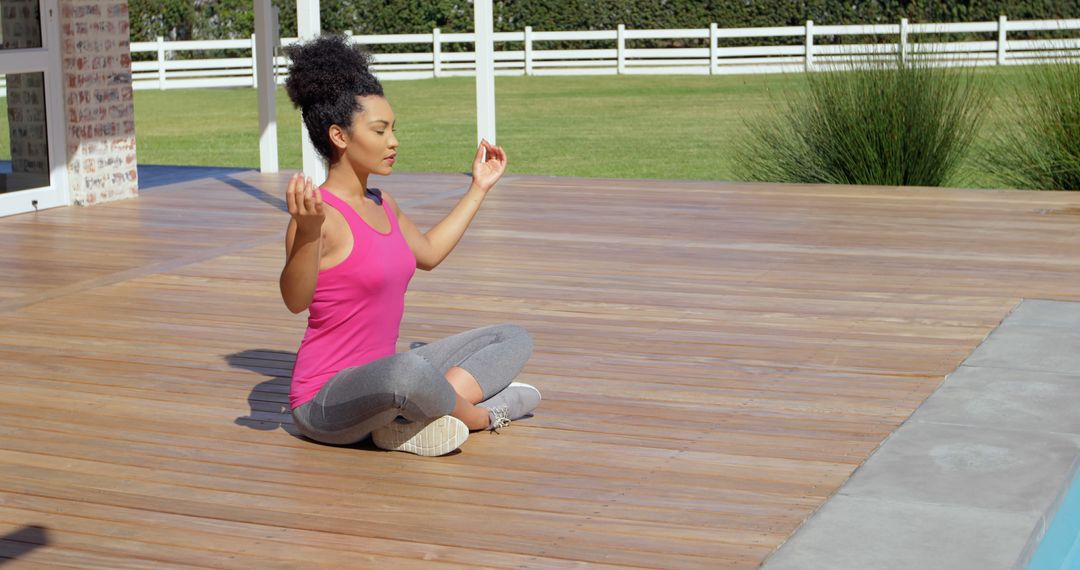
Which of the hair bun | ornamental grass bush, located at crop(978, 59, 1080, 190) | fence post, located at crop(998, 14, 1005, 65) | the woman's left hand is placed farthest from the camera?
fence post, located at crop(998, 14, 1005, 65)

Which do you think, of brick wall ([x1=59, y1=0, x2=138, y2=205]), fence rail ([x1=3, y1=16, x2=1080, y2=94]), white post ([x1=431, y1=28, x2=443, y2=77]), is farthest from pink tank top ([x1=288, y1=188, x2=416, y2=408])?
white post ([x1=431, y1=28, x2=443, y2=77])

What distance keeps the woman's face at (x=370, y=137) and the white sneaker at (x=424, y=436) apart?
0.68 metres

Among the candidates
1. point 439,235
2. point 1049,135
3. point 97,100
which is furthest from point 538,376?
point 1049,135

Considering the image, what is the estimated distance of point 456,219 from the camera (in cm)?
410

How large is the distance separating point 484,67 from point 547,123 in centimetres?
1122

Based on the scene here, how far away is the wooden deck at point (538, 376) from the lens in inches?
129

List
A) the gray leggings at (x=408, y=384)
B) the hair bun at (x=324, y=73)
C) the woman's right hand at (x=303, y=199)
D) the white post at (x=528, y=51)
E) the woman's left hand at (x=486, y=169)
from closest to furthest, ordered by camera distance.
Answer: the woman's right hand at (x=303, y=199) → the gray leggings at (x=408, y=384) → the hair bun at (x=324, y=73) → the woman's left hand at (x=486, y=169) → the white post at (x=528, y=51)

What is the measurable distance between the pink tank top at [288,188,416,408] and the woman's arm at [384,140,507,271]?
0.16 metres

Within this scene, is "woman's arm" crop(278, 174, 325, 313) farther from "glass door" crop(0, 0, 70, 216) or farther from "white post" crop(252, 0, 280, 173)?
"white post" crop(252, 0, 280, 173)

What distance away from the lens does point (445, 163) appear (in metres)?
16.7

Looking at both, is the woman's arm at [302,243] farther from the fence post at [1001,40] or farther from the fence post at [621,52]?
the fence post at [621,52]

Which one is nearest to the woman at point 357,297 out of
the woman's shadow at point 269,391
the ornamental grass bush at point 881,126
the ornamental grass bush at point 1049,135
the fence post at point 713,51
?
the woman's shadow at point 269,391

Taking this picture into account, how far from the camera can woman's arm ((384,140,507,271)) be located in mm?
3984

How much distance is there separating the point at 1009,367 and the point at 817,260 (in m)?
2.22
